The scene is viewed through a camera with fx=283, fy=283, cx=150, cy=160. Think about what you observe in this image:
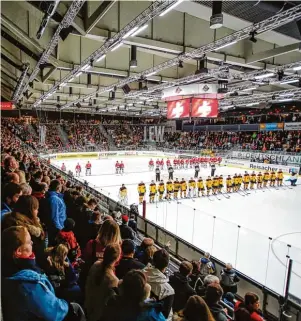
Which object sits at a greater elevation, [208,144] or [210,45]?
[210,45]

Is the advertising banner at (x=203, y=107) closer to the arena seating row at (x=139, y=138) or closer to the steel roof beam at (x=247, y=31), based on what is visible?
the steel roof beam at (x=247, y=31)

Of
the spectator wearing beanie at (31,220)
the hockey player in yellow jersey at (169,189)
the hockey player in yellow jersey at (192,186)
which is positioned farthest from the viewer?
the hockey player in yellow jersey at (192,186)

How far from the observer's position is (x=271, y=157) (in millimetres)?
24469

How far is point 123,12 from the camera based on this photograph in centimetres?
791

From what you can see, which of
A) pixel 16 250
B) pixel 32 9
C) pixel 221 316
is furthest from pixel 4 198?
pixel 32 9

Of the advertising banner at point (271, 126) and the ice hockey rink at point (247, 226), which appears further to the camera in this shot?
the advertising banner at point (271, 126)

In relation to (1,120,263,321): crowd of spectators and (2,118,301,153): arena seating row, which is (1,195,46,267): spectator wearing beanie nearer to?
(1,120,263,321): crowd of spectators

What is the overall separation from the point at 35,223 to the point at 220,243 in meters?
6.14

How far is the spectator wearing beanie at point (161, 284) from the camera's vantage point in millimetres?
2223

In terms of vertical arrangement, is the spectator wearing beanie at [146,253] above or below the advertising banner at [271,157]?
above

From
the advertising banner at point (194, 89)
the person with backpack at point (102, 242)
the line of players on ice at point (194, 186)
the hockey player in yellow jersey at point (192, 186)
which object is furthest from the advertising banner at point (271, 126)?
the person with backpack at point (102, 242)

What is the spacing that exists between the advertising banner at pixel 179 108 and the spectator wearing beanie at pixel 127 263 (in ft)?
40.9

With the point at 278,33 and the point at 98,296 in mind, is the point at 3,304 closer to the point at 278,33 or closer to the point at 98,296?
the point at 98,296

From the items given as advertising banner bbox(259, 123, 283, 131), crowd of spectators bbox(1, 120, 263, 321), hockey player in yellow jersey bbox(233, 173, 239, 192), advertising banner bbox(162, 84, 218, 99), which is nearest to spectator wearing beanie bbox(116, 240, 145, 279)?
crowd of spectators bbox(1, 120, 263, 321)
